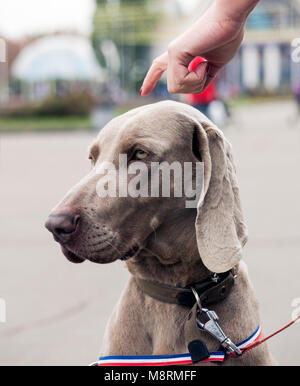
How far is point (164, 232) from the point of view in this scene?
7.62 feet

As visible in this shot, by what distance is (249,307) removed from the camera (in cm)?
241

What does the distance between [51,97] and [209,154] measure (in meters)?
23.9

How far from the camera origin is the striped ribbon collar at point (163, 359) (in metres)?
2.27

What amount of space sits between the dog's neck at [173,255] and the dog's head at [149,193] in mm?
35

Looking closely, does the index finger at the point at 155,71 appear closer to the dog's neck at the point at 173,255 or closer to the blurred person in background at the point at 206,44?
the blurred person in background at the point at 206,44

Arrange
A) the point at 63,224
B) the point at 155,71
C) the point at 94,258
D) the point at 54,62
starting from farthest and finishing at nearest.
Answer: the point at 54,62 < the point at 155,71 < the point at 94,258 < the point at 63,224

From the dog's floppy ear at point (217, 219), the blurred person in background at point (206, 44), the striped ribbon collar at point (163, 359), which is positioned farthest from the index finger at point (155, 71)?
the striped ribbon collar at point (163, 359)

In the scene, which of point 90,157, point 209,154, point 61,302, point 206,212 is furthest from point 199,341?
point 61,302

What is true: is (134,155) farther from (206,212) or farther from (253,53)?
(253,53)

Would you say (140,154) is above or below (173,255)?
above

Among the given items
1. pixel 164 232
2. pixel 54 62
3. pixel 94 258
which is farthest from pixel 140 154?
pixel 54 62

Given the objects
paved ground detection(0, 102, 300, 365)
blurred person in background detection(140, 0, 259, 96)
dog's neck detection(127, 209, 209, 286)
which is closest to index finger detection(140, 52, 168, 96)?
blurred person in background detection(140, 0, 259, 96)

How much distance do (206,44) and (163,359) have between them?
119 centimetres

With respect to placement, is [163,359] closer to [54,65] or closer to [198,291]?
[198,291]
